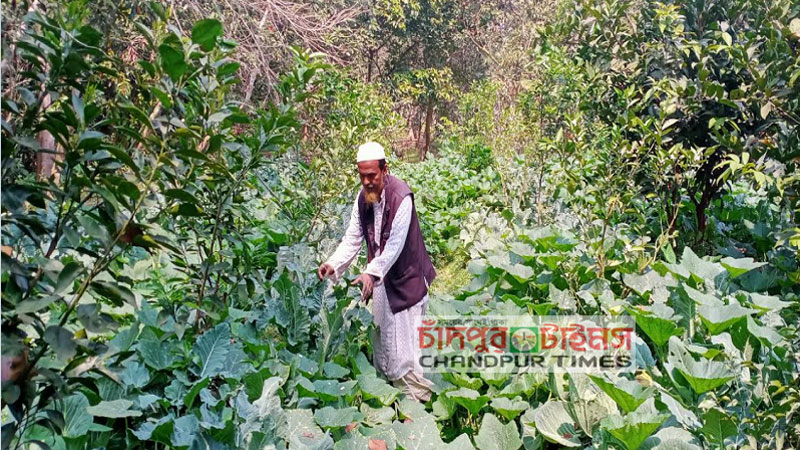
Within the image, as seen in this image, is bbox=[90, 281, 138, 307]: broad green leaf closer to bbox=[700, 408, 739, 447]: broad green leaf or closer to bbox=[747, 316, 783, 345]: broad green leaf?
bbox=[700, 408, 739, 447]: broad green leaf

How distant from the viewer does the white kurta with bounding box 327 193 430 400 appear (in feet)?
11.9

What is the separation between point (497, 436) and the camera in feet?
9.83

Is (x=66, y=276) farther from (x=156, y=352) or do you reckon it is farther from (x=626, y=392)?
(x=626, y=392)

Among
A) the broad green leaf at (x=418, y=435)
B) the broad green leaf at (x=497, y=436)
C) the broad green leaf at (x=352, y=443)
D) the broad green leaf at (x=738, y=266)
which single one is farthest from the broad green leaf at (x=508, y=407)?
the broad green leaf at (x=738, y=266)

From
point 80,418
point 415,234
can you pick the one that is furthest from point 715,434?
point 80,418

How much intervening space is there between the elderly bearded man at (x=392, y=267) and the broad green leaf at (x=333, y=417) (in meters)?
0.87

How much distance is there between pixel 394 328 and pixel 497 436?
932 mm

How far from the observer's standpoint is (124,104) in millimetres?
1725

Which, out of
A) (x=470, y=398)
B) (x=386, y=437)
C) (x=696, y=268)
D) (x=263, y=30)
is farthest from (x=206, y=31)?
(x=263, y=30)

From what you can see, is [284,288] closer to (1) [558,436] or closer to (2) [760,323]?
(1) [558,436]

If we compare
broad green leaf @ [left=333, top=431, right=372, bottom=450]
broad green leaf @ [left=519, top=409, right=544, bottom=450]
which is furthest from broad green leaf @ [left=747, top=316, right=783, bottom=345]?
broad green leaf @ [left=333, top=431, right=372, bottom=450]

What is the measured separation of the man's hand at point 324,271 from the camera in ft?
11.4

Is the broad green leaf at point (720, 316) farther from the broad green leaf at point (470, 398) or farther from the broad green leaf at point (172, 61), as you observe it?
the broad green leaf at point (172, 61)

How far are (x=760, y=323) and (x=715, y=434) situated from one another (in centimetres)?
121
